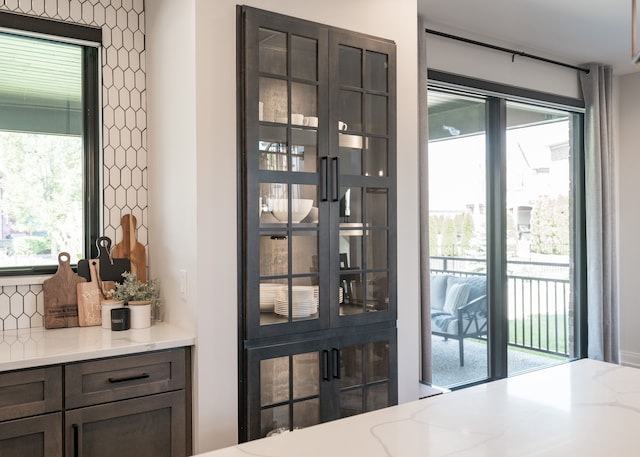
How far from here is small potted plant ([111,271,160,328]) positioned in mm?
2422

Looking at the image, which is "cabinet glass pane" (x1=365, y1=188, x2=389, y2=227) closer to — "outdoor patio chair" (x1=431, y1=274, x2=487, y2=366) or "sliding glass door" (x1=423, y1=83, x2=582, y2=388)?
"sliding glass door" (x1=423, y1=83, x2=582, y2=388)

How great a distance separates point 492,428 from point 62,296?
2053mm

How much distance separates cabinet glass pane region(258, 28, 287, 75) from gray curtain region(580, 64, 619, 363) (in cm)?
343

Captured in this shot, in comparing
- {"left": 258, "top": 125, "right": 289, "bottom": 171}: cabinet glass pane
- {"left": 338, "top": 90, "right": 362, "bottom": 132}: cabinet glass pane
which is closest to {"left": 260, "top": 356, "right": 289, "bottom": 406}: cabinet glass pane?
{"left": 258, "top": 125, "right": 289, "bottom": 171}: cabinet glass pane

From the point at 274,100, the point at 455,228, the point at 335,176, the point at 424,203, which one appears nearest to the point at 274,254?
the point at 335,176

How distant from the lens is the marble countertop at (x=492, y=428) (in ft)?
3.56

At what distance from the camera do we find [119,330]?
238cm

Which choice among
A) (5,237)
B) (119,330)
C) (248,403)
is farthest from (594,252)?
(5,237)

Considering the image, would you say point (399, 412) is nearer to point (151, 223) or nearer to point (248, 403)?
point (248, 403)

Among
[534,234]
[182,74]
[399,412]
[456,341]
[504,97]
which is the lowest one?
[456,341]

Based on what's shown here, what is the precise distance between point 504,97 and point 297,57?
2.38 metres

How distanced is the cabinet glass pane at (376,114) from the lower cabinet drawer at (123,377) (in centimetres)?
132

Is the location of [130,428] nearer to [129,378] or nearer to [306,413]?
[129,378]

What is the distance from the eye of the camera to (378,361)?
2611 millimetres
